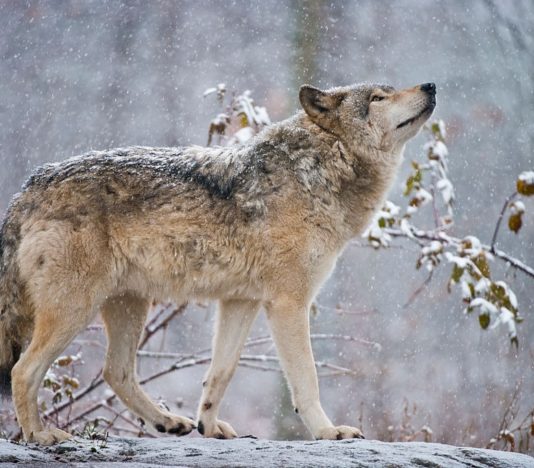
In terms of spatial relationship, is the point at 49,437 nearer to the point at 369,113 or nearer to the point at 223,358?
the point at 223,358

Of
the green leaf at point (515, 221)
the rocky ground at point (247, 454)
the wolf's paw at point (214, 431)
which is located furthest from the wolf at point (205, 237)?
the green leaf at point (515, 221)

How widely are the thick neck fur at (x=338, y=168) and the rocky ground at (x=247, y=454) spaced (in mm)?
1351

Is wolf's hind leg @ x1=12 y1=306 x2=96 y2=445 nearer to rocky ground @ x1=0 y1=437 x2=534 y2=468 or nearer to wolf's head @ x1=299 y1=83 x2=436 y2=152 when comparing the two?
rocky ground @ x1=0 y1=437 x2=534 y2=468

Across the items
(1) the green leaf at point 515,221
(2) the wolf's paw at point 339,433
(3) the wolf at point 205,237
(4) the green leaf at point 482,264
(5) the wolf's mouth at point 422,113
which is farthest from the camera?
(4) the green leaf at point 482,264

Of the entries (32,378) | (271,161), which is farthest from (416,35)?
(32,378)

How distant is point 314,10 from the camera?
10.9 m

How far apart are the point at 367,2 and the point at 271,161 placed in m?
9.10

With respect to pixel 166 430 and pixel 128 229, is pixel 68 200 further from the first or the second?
pixel 166 430

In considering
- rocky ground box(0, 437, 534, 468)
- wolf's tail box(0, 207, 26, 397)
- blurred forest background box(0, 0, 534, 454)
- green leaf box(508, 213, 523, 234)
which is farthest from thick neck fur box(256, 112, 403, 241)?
blurred forest background box(0, 0, 534, 454)

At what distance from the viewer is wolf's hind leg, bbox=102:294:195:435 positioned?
4402 mm

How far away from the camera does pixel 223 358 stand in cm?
447

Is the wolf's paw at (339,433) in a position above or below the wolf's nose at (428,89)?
below

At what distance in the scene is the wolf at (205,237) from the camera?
4074mm

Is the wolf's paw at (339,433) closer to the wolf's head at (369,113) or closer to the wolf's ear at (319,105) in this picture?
the wolf's head at (369,113)
